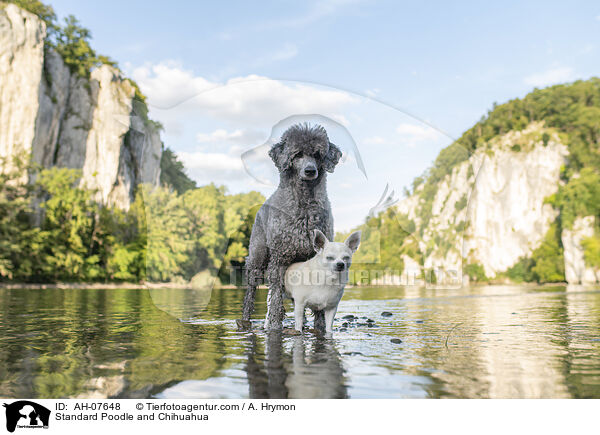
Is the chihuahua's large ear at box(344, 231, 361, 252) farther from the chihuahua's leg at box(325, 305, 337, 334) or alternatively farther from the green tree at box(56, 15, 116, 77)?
the green tree at box(56, 15, 116, 77)

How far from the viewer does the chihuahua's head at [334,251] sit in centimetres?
660

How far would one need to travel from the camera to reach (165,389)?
4.28 m

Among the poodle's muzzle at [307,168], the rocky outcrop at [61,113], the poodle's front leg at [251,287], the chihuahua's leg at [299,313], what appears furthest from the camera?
the rocky outcrop at [61,113]

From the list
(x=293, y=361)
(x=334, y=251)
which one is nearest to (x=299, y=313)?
(x=334, y=251)

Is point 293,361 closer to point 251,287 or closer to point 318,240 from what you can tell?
point 318,240

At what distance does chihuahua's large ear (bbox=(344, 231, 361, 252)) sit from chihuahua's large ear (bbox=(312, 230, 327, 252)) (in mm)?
291

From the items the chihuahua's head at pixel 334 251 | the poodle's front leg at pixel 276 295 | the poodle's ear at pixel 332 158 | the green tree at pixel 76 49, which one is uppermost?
the green tree at pixel 76 49

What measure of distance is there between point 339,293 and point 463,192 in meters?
3.08

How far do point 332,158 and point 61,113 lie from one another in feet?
208

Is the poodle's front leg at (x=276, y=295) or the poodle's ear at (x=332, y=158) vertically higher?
the poodle's ear at (x=332, y=158)

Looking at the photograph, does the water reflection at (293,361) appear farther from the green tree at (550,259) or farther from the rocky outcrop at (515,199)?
the green tree at (550,259)
